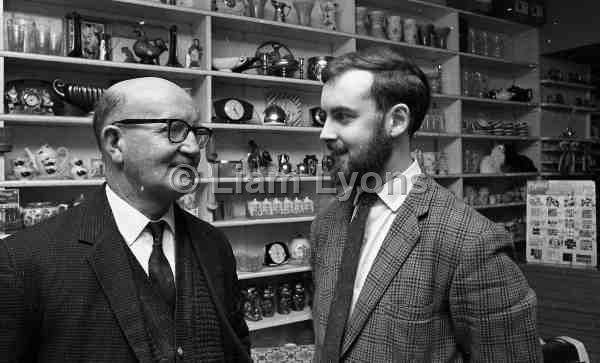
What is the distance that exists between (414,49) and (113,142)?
127 inches

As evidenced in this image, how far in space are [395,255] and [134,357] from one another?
60 cm

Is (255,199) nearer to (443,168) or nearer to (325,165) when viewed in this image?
(325,165)

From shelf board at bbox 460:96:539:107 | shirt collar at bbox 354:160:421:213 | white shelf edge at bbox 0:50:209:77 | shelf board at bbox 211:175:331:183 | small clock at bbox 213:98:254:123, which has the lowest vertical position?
shirt collar at bbox 354:160:421:213

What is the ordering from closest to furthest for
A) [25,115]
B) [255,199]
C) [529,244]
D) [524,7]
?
1. [25,115]
2. [529,244]
3. [255,199]
4. [524,7]

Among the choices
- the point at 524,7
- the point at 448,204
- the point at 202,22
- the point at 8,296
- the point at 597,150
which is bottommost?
the point at 8,296

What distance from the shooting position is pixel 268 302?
3.03m

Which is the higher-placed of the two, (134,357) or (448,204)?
(448,204)

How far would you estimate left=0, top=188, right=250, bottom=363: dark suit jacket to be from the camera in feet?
2.98

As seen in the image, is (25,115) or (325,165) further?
(325,165)

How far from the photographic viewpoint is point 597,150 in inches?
206

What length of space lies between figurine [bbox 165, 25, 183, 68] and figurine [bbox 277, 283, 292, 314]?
5.11 feet

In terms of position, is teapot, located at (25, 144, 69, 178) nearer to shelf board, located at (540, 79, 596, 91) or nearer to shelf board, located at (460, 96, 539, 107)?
shelf board, located at (460, 96, 539, 107)

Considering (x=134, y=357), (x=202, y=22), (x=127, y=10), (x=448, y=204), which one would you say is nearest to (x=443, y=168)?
(x=202, y=22)

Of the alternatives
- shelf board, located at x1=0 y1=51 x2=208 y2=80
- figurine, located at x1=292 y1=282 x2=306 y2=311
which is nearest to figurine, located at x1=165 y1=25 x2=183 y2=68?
shelf board, located at x1=0 y1=51 x2=208 y2=80
